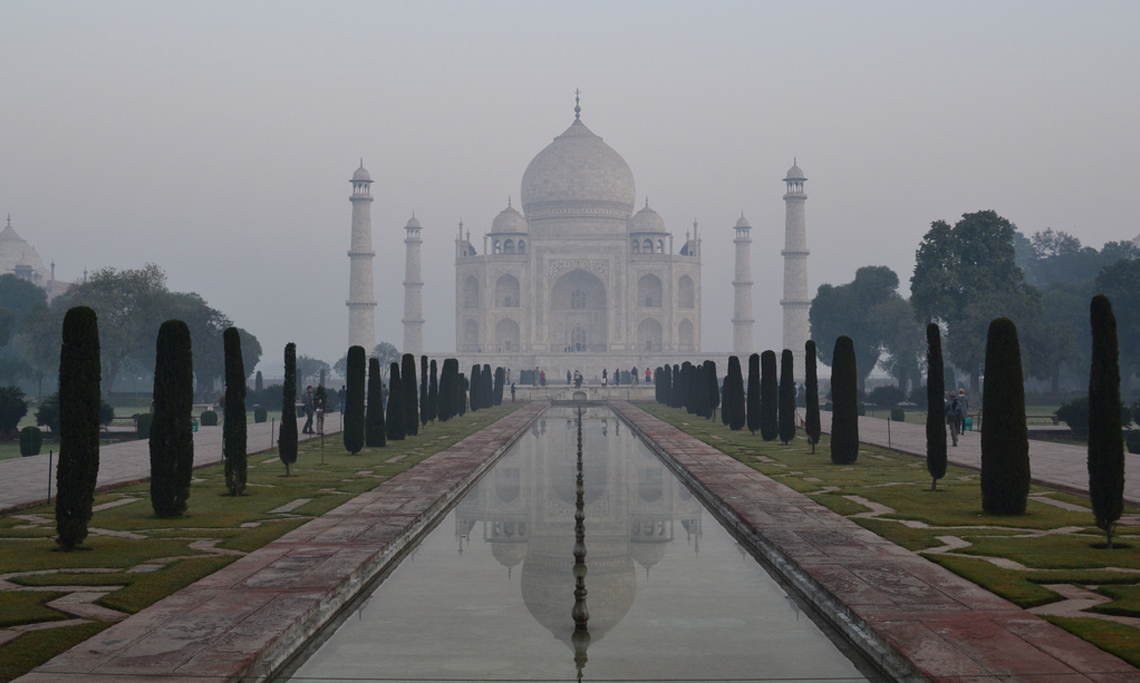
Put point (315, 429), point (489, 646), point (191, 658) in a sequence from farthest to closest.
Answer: point (315, 429)
point (489, 646)
point (191, 658)

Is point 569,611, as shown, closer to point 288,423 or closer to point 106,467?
point 288,423

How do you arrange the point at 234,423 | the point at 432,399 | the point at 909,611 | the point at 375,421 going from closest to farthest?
the point at 909,611, the point at 234,423, the point at 375,421, the point at 432,399

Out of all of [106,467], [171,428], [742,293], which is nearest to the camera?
[171,428]

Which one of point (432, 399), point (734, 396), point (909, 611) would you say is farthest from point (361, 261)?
point (909, 611)

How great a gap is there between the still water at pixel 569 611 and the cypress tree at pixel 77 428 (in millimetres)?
2526

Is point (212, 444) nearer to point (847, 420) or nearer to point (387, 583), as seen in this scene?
point (847, 420)

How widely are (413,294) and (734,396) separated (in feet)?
149

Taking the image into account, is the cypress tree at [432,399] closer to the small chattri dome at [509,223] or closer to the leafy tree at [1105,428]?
the leafy tree at [1105,428]

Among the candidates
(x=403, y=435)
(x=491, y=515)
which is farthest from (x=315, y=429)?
(x=491, y=515)

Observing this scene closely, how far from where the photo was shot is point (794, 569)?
7812 mm

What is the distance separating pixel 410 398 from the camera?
24094mm

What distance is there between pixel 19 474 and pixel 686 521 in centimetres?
907

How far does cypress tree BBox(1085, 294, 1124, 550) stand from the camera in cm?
890

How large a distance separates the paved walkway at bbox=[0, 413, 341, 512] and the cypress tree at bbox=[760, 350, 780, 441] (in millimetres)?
9004
